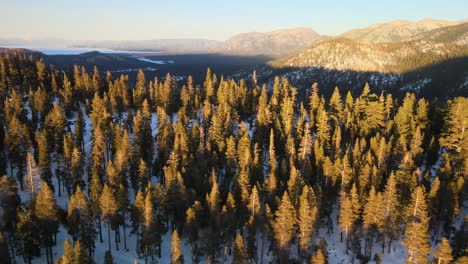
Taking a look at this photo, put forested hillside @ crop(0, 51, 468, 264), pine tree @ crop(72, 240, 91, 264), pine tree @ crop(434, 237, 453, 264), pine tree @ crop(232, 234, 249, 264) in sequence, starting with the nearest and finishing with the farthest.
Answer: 1. pine tree @ crop(72, 240, 91, 264)
2. pine tree @ crop(434, 237, 453, 264)
3. pine tree @ crop(232, 234, 249, 264)
4. forested hillside @ crop(0, 51, 468, 264)

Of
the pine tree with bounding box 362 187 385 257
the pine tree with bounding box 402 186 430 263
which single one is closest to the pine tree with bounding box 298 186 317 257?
the pine tree with bounding box 362 187 385 257

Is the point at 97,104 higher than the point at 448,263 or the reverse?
higher

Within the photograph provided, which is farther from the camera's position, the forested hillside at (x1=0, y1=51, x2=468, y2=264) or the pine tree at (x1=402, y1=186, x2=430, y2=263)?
the forested hillside at (x1=0, y1=51, x2=468, y2=264)

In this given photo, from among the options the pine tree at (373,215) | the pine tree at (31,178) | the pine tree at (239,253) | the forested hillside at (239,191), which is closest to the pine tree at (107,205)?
the forested hillside at (239,191)

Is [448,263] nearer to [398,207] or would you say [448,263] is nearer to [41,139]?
[398,207]

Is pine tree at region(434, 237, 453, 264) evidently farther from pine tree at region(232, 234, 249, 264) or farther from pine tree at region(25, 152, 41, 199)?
pine tree at region(25, 152, 41, 199)

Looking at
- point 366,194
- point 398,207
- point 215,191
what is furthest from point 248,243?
point 398,207

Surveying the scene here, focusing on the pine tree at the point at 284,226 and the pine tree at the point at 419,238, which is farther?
the pine tree at the point at 284,226

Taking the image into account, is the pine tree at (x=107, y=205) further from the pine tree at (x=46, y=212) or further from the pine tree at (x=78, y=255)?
the pine tree at (x=78, y=255)
